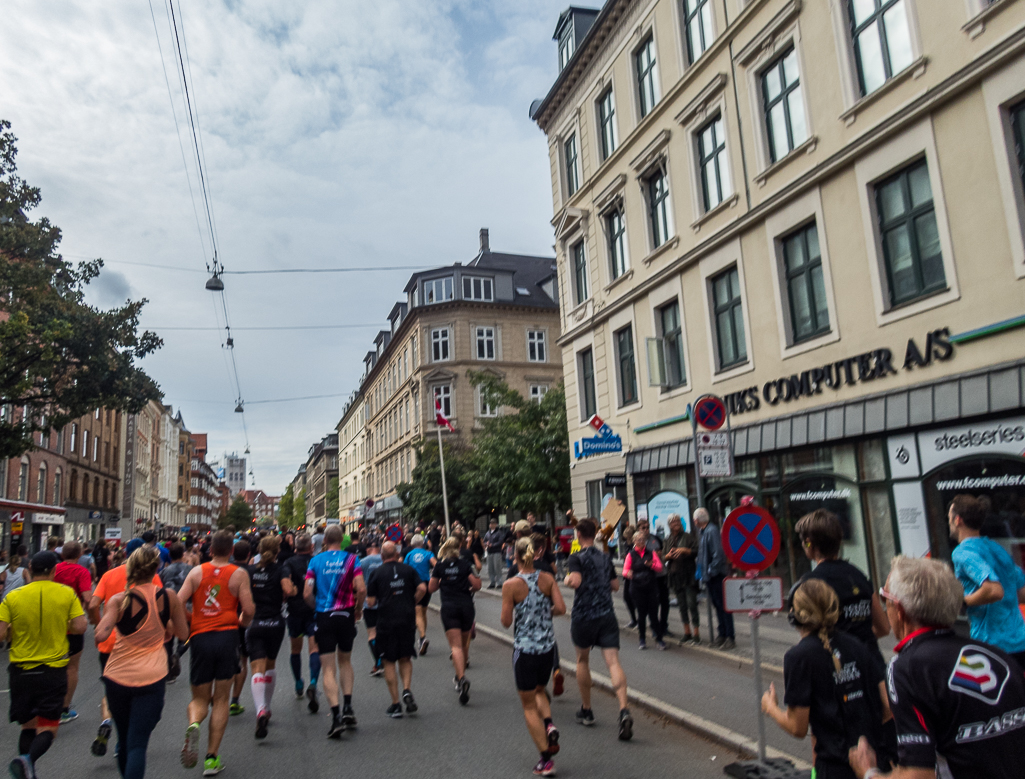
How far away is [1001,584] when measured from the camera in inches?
195

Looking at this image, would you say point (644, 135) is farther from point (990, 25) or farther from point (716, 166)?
point (990, 25)

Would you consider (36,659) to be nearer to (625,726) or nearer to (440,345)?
(625,726)

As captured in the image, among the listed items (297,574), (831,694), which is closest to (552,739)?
(831,694)

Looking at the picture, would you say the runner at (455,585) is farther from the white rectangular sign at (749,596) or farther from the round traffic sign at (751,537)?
the white rectangular sign at (749,596)

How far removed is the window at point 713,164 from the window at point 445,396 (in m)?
30.4

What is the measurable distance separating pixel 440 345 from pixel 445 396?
3.25 meters

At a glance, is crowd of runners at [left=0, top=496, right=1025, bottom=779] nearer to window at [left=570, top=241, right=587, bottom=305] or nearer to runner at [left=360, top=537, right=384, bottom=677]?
runner at [left=360, top=537, right=384, bottom=677]

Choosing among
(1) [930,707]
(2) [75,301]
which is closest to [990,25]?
(1) [930,707]

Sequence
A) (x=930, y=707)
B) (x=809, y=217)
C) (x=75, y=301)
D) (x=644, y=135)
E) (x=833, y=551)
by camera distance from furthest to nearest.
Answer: (x=75, y=301) → (x=644, y=135) → (x=809, y=217) → (x=833, y=551) → (x=930, y=707)

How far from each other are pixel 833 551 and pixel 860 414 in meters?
8.23

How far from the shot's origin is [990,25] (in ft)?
33.2

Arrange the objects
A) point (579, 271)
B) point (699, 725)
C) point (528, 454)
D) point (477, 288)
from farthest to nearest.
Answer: point (477, 288), point (528, 454), point (579, 271), point (699, 725)

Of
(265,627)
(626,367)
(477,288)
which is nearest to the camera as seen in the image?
(265,627)

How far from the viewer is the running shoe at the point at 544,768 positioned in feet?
18.2
